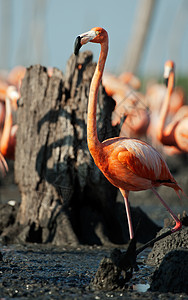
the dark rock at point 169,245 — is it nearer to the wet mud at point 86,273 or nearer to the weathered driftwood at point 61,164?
the wet mud at point 86,273

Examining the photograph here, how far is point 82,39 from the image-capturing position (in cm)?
367

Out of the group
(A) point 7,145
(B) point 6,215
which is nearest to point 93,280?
(B) point 6,215

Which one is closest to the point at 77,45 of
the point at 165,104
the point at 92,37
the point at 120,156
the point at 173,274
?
the point at 92,37

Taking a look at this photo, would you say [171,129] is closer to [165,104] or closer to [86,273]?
[165,104]

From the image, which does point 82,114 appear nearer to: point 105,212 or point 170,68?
point 105,212

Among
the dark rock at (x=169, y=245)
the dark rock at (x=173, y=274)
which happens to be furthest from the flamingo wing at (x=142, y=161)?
the dark rock at (x=173, y=274)

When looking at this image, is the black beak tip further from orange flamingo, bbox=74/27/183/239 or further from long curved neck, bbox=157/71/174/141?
long curved neck, bbox=157/71/174/141

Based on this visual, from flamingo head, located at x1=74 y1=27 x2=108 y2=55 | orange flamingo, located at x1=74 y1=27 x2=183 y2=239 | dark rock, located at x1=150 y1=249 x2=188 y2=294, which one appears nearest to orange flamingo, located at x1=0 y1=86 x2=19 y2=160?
orange flamingo, located at x1=74 y1=27 x2=183 y2=239

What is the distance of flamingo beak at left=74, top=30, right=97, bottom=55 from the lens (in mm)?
3578

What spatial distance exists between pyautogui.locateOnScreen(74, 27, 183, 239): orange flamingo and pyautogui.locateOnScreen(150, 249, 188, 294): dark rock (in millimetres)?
404

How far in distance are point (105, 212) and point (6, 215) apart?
121cm

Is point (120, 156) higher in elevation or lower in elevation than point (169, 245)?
higher

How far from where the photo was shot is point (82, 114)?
5340 mm

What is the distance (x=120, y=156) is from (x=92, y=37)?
38.7 inches
